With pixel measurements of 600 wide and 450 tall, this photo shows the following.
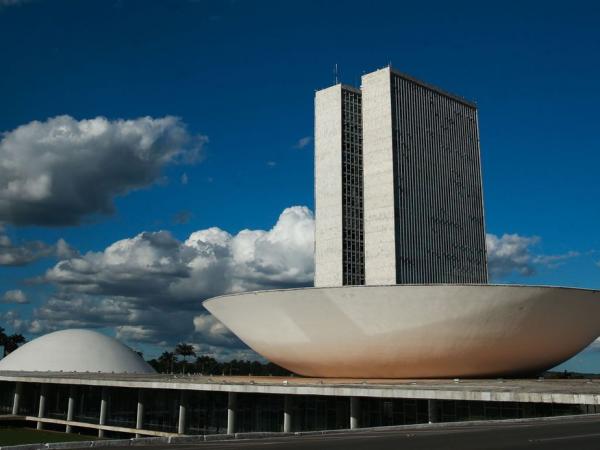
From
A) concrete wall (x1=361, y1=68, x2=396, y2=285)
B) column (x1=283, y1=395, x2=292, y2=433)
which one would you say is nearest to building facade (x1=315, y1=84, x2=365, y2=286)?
concrete wall (x1=361, y1=68, x2=396, y2=285)

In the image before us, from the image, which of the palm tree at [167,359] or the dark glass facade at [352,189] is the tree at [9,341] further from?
the dark glass facade at [352,189]

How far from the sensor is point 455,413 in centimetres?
2794

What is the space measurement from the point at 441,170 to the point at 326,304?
230ft

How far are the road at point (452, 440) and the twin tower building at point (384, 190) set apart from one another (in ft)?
234

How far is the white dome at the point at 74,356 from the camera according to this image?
6956 centimetres

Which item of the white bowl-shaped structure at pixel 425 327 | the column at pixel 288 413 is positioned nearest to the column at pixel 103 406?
the white bowl-shaped structure at pixel 425 327

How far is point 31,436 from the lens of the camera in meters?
48.8

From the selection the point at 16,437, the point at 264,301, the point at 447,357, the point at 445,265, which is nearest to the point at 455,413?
the point at 447,357

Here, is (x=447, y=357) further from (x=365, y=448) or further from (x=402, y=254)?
(x=402, y=254)

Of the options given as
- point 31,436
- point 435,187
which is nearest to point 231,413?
point 31,436

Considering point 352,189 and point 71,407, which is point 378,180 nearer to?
point 352,189

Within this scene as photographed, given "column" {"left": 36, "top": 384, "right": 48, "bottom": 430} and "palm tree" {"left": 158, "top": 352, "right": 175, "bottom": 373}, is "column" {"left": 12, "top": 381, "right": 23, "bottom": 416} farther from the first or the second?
"palm tree" {"left": 158, "top": 352, "right": 175, "bottom": 373}

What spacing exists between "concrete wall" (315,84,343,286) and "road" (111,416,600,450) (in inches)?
2823

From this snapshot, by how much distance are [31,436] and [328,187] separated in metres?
55.1
